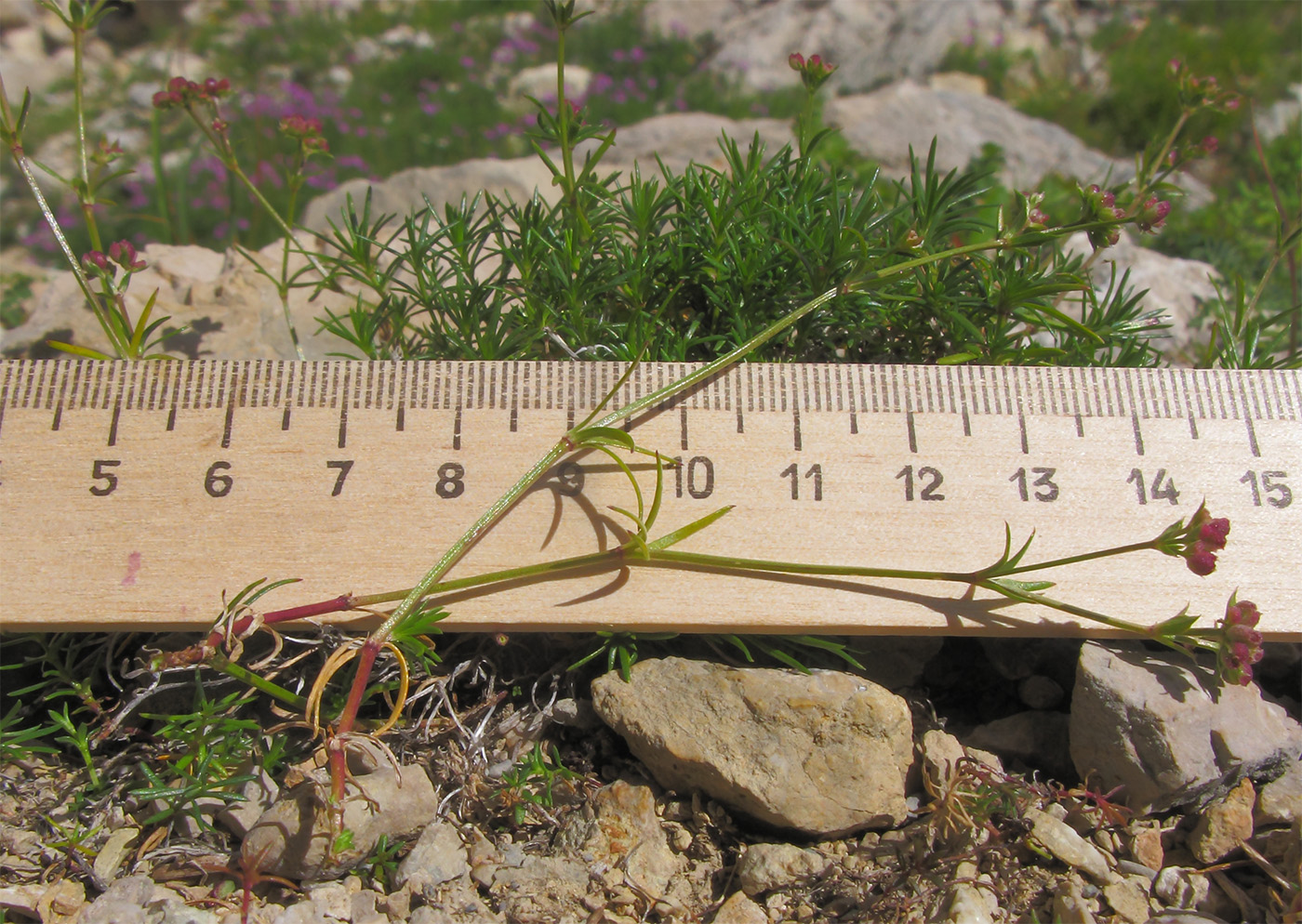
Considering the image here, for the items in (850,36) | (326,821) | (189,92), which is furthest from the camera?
(850,36)

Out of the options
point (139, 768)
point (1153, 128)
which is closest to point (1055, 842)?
point (139, 768)

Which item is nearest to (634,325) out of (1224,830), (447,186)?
(1224,830)

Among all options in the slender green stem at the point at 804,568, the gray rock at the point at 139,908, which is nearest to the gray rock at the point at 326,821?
the gray rock at the point at 139,908

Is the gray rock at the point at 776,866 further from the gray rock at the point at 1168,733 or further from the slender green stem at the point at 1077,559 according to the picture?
the slender green stem at the point at 1077,559

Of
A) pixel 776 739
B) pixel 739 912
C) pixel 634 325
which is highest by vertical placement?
pixel 634 325

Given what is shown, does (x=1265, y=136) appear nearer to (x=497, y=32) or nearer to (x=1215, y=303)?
(x=1215, y=303)

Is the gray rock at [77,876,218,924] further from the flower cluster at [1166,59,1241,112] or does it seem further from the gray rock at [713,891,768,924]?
the flower cluster at [1166,59,1241,112]

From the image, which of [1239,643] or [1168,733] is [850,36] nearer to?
[1239,643]
